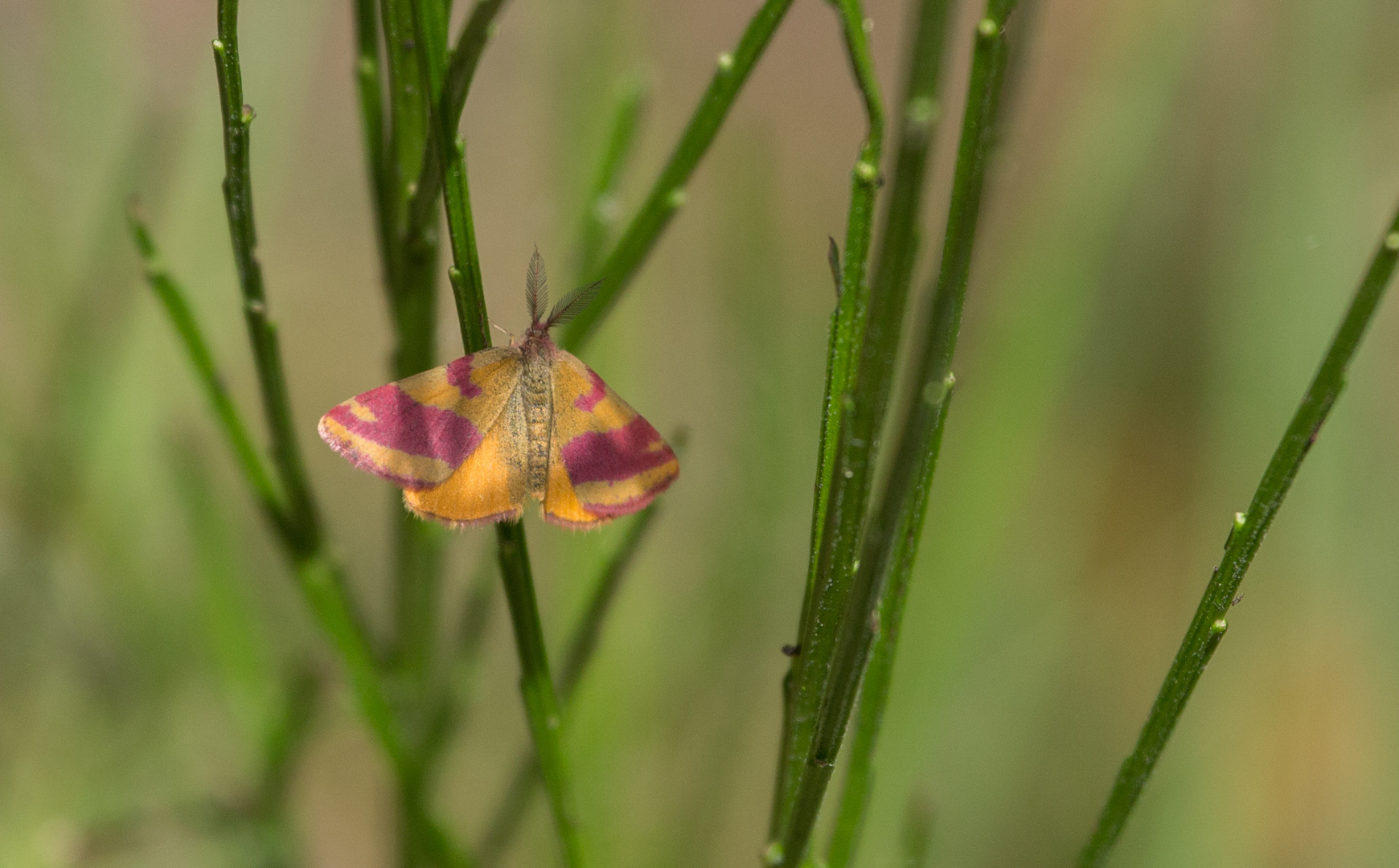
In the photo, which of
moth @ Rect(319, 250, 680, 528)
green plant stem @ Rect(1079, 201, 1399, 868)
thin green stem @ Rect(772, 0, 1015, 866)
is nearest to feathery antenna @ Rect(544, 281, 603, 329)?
moth @ Rect(319, 250, 680, 528)

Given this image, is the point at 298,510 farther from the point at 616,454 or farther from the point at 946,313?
the point at 946,313

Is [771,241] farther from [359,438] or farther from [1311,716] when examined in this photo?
[1311,716]

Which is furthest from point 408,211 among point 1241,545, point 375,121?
point 1241,545

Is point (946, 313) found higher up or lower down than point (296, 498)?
higher up

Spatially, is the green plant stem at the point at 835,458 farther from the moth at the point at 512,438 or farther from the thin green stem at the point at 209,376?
the thin green stem at the point at 209,376

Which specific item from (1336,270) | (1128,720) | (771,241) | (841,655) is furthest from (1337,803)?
(841,655)

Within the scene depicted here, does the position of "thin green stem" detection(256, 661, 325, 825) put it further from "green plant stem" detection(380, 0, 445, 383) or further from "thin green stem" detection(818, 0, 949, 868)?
"thin green stem" detection(818, 0, 949, 868)
